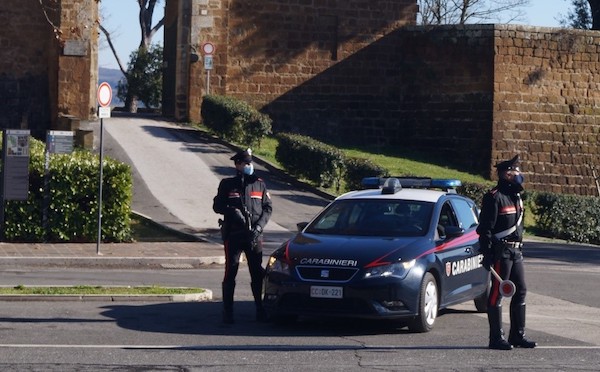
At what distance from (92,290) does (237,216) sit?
2.76 meters

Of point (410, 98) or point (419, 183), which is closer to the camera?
point (419, 183)

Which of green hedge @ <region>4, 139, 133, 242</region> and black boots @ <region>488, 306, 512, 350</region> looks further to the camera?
green hedge @ <region>4, 139, 133, 242</region>

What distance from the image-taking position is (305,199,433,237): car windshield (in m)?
11.8

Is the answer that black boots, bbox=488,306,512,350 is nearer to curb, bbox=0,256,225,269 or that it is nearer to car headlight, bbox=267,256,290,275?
car headlight, bbox=267,256,290,275

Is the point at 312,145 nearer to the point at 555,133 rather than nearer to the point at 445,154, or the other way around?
the point at 445,154

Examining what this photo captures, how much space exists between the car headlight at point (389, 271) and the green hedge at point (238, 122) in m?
19.7

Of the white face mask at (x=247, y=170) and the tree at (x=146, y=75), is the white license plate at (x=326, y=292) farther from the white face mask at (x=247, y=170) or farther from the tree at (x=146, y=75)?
the tree at (x=146, y=75)

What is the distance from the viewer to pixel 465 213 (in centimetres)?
1281

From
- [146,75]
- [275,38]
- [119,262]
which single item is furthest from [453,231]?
[146,75]

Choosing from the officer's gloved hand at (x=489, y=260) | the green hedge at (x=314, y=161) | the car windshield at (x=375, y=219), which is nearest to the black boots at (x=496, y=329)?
the officer's gloved hand at (x=489, y=260)

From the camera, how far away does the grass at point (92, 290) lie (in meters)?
13.1

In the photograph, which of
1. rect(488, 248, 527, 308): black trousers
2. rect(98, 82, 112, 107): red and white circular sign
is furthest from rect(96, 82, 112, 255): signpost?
rect(488, 248, 527, 308): black trousers

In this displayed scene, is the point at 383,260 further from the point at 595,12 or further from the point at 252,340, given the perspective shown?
the point at 595,12

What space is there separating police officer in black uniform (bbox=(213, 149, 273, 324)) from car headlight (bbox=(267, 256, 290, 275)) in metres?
0.36
